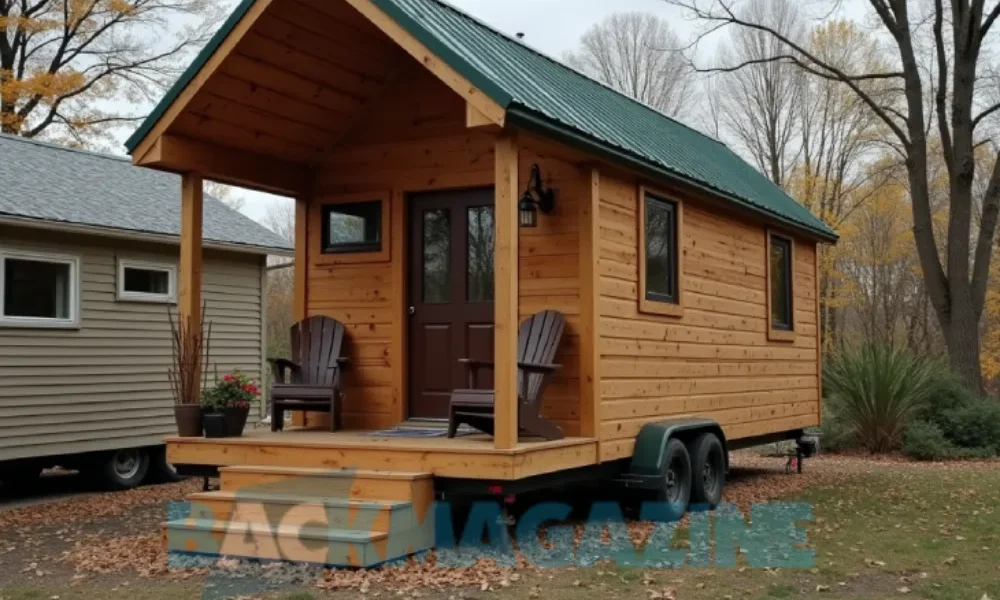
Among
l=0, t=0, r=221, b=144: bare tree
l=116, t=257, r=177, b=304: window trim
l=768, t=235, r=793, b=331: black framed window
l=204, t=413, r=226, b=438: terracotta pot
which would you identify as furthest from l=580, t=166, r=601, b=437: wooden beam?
l=0, t=0, r=221, b=144: bare tree

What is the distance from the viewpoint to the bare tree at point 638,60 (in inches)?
1170

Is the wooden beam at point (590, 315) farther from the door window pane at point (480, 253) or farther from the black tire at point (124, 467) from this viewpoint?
the black tire at point (124, 467)

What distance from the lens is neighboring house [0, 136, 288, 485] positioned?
33.2 ft

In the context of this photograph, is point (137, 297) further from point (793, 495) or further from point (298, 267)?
point (793, 495)

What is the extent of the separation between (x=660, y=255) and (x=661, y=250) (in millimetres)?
49

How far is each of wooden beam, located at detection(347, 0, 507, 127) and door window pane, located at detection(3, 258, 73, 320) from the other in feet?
17.7

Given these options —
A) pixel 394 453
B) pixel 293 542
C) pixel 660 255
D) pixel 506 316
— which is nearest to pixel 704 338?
pixel 660 255

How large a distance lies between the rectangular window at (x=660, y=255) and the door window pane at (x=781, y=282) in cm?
284

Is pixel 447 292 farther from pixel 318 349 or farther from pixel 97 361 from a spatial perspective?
pixel 97 361

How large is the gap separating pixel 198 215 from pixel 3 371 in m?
3.42

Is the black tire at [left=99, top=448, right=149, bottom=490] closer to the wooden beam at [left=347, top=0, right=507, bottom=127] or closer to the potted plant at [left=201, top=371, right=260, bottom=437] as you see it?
the potted plant at [left=201, top=371, right=260, bottom=437]

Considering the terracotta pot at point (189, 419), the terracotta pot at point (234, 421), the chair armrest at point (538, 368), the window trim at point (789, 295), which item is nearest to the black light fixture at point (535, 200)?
the chair armrest at point (538, 368)

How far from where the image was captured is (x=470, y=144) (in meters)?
8.23

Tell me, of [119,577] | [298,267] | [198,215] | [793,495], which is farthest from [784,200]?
[119,577]
